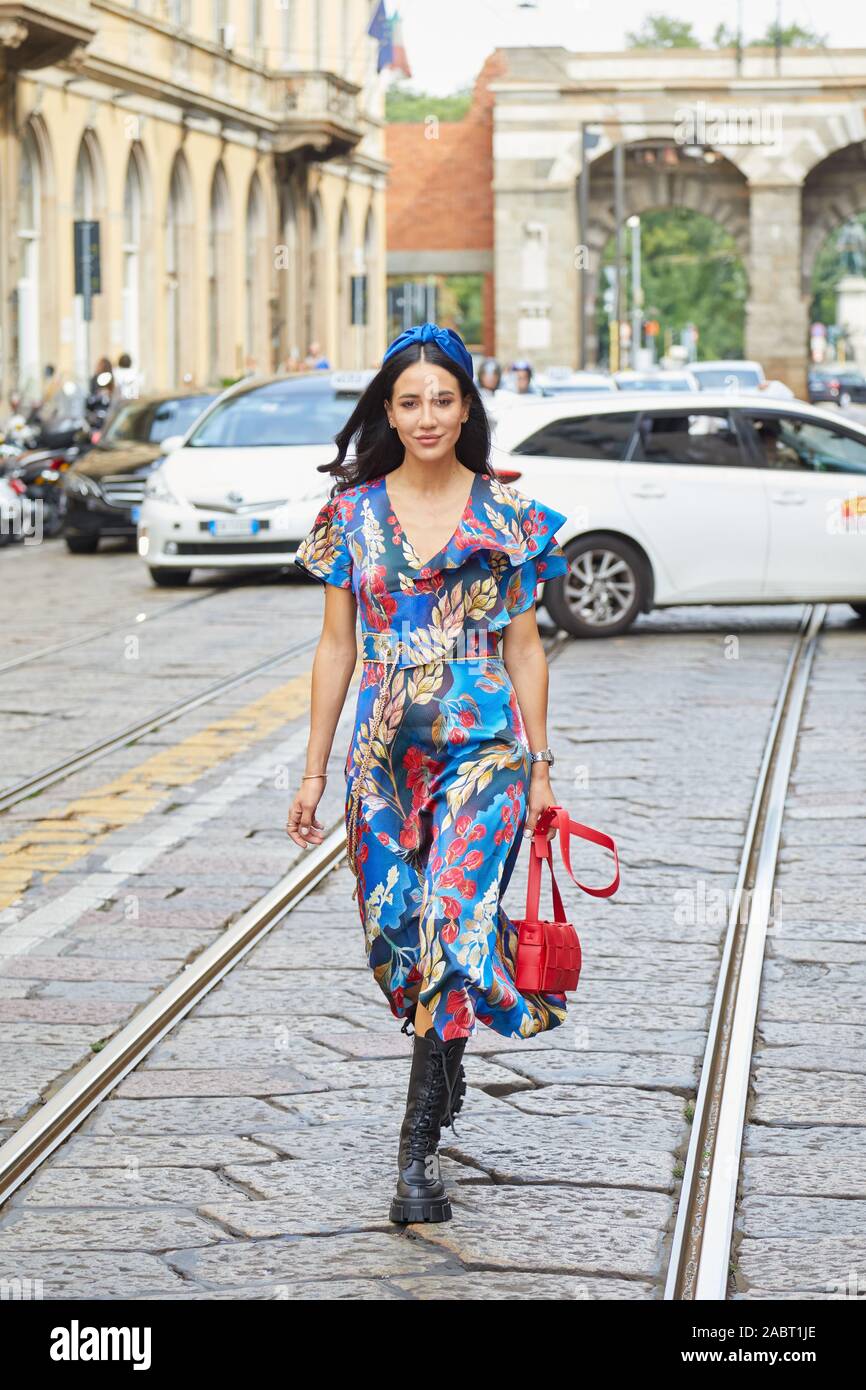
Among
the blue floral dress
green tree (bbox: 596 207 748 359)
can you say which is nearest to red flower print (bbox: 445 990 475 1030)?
the blue floral dress

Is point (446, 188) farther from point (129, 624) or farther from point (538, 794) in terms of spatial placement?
point (538, 794)

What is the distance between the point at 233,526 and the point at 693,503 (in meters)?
4.37

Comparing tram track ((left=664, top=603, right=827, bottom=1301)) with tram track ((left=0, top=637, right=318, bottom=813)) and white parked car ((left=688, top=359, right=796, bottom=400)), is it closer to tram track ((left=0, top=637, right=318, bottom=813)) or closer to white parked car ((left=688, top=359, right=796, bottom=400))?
tram track ((left=0, top=637, right=318, bottom=813))

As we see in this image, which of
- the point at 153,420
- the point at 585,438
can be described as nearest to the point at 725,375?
the point at 153,420

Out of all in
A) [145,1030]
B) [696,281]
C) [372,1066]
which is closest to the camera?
[372,1066]

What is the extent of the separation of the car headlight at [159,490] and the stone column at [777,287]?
46082 mm

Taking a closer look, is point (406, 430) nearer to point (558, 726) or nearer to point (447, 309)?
point (558, 726)

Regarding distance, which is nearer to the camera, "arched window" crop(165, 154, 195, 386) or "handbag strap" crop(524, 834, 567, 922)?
"handbag strap" crop(524, 834, 567, 922)

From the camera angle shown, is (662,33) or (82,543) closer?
(82,543)

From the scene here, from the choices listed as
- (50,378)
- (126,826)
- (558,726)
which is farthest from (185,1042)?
(50,378)

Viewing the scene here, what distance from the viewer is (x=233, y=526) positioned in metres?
18.0

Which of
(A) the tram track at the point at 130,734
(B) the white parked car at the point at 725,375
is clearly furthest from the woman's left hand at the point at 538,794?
(B) the white parked car at the point at 725,375

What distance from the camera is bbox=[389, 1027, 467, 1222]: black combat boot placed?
15.2 feet

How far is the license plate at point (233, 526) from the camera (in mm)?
18000
